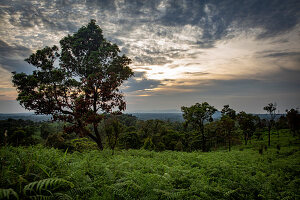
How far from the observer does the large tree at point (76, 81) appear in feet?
28.1

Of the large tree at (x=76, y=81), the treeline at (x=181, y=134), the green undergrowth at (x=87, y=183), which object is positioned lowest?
the treeline at (x=181, y=134)

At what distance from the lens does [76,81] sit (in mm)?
9359

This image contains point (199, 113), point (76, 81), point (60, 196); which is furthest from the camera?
point (199, 113)

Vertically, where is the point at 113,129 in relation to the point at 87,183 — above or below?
above

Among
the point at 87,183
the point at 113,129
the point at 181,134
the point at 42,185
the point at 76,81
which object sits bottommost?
the point at 181,134

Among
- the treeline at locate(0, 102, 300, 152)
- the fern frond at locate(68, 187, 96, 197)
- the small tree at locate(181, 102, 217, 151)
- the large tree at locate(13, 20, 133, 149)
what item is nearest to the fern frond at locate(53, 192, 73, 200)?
the fern frond at locate(68, 187, 96, 197)

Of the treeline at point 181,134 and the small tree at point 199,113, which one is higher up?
the small tree at point 199,113

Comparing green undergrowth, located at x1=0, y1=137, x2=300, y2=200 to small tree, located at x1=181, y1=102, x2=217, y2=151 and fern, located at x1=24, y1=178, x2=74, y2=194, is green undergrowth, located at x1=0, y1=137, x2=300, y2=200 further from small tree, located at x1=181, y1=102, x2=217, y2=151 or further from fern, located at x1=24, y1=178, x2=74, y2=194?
small tree, located at x1=181, y1=102, x2=217, y2=151

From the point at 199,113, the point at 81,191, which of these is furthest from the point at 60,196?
the point at 199,113

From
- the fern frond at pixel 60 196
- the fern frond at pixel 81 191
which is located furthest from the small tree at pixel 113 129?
the fern frond at pixel 60 196

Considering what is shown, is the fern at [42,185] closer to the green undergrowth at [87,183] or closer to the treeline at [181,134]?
the green undergrowth at [87,183]

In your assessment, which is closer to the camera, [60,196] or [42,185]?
[42,185]

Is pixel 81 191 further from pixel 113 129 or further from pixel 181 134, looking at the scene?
pixel 181 134

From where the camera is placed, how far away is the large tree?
8.57 meters
